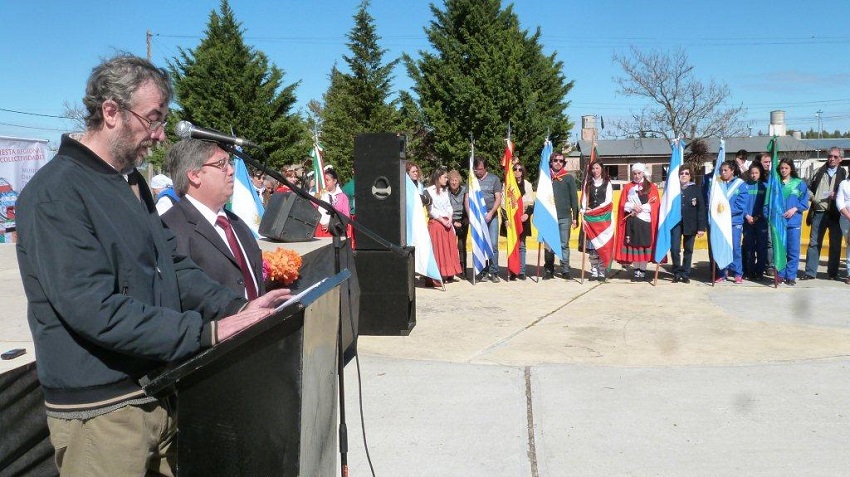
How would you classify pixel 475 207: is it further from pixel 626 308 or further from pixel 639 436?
pixel 639 436

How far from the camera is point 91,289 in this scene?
5.99 ft

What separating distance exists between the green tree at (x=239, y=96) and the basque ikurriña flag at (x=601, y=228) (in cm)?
1919

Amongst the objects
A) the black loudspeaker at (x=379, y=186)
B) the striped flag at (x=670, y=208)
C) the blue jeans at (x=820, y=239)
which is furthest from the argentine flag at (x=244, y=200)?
the blue jeans at (x=820, y=239)

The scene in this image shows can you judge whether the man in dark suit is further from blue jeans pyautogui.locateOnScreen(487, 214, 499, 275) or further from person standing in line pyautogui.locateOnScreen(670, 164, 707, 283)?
person standing in line pyautogui.locateOnScreen(670, 164, 707, 283)

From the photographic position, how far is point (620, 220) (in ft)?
34.7

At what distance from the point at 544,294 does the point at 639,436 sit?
210 inches

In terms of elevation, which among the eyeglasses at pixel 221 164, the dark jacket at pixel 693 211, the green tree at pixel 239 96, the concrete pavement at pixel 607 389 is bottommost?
the concrete pavement at pixel 607 389

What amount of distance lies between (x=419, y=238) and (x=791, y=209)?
17.0ft

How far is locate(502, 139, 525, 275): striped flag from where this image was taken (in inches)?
423

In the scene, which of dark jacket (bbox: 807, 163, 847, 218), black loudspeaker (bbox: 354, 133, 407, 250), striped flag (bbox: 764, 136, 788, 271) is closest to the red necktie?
black loudspeaker (bbox: 354, 133, 407, 250)

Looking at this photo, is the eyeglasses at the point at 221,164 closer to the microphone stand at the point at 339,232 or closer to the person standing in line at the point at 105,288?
the microphone stand at the point at 339,232

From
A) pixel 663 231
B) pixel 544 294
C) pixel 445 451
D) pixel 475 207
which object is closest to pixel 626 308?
pixel 544 294

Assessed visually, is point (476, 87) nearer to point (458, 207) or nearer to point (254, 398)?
point (458, 207)

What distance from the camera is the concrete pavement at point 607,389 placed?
402cm
